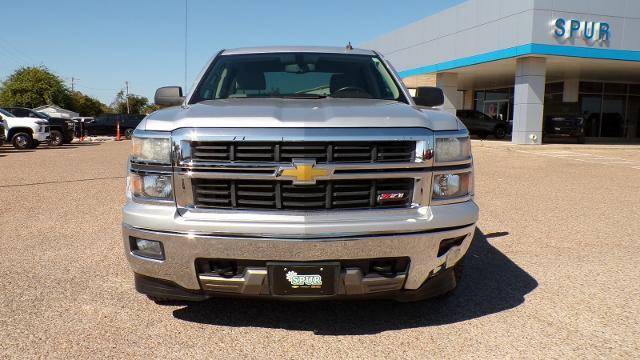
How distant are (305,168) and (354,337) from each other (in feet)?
3.54

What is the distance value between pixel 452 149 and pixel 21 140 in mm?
21250

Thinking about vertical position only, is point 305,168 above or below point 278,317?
above

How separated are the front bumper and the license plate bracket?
0.03 m

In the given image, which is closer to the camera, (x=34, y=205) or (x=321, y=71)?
(x=321, y=71)

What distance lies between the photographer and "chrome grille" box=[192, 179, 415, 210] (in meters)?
2.87

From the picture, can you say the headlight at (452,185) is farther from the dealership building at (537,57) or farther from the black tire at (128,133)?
the black tire at (128,133)

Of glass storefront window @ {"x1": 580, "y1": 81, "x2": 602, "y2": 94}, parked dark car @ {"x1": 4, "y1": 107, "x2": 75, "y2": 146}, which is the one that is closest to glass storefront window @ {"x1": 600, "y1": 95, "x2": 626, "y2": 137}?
glass storefront window @ {"x1": 580, "y1": 81, "x2": 602, "y2": 94}

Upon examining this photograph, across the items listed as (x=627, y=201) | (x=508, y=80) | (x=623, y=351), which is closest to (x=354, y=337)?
(x=623, y=351)

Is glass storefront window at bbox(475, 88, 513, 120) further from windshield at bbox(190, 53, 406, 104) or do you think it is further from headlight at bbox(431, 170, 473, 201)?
headlight at bbox(431, 170, 473, 201)

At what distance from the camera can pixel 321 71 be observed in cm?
457

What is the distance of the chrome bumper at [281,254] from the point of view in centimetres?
279

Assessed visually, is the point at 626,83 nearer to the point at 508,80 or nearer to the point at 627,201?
the point at 508,80

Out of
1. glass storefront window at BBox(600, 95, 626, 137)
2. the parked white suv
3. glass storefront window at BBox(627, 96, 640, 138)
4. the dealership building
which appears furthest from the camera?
glass storefront window at BBox(627, 96, 640, 138)

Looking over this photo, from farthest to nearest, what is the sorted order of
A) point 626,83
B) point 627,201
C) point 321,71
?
1. point 626,83
2. point 627,201
3. point 321,71
